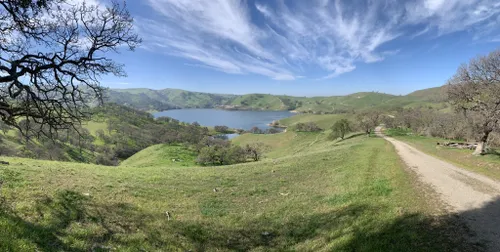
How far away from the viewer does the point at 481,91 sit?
73.9ft

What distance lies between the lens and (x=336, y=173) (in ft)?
65.9

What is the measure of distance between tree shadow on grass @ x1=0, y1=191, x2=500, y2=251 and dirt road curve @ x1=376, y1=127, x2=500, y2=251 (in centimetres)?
11

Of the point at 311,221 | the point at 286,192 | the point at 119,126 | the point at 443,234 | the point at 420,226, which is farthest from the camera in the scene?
the point at 119,126

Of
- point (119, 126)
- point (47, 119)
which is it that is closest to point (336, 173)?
point (47, 119)

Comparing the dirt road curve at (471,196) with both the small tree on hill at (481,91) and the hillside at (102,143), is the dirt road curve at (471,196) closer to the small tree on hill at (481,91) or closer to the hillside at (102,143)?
the small tree on hill at (481,91)

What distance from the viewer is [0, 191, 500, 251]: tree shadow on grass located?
24.6 feet

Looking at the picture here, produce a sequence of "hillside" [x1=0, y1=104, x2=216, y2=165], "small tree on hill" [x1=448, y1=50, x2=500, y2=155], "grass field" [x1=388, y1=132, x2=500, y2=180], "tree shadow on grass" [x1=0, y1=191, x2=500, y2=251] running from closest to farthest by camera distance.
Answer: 1. "tree shadow on grass" [x1=0, y1=191, x2=500, y2=251]
2. "grass field" [x1=388, y1=132, x2=500, y2=180]
3. "small tree on hill" [x1=448, y1=50, x2=500, y2=155]
4. "hillside" [x1=0, y1=104, x2=216, y2=165]

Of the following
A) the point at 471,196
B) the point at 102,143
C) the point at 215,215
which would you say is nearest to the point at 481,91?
the point at 471,196

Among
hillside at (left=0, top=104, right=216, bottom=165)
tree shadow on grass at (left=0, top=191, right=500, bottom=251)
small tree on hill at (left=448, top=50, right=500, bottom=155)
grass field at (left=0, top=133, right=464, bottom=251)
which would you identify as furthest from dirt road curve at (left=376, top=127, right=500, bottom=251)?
hillside at (left=0, top=104, right=216, bottom=165)

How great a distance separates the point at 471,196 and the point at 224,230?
1283 cm

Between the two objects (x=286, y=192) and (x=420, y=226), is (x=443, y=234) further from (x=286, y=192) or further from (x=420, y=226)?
(x=286, y=192)

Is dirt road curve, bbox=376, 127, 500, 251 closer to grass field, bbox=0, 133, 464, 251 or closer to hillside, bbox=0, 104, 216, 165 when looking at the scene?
grass field, bbox=0, 133, 464, 251

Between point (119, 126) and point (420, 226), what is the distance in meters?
187

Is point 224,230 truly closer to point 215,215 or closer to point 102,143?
point 215,215
